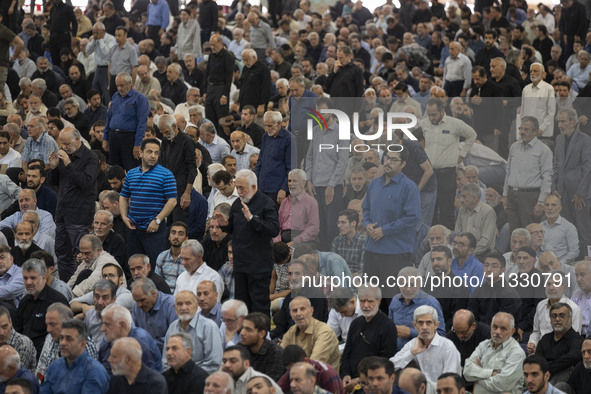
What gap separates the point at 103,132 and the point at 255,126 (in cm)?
207

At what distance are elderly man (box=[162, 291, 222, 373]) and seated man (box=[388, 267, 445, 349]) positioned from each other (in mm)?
1673

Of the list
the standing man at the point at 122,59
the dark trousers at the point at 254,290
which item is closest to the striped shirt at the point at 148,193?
the dark trousers at the point at 254,290

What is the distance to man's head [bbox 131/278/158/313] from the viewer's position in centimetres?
920

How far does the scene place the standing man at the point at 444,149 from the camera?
12500 millimetres

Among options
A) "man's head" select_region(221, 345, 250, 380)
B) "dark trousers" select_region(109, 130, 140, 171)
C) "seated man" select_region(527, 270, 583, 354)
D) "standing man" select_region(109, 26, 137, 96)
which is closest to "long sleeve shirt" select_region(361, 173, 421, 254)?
"seated man" select_region(527, 270, 583, 354)

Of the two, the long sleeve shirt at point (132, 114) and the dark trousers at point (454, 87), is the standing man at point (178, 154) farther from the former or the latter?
the dark trousers at point (454, 87)

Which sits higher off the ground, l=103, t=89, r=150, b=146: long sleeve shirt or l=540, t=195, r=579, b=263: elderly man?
l=103, t=89, r=150, b=146: long sleeve shirt

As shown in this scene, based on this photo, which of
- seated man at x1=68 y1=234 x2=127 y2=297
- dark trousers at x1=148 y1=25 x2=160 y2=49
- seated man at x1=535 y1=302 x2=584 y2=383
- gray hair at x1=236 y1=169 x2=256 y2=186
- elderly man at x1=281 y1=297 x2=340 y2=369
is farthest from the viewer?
dark trousers at x1=148 y1=25 x2=160 y2=49

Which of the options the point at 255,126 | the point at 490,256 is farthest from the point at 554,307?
the point at 255,126

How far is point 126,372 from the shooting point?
773 cm

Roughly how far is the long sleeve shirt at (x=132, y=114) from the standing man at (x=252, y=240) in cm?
367

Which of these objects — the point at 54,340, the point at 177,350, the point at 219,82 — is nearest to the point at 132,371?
the point at 177,350

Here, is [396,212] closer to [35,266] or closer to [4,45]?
[35,266]

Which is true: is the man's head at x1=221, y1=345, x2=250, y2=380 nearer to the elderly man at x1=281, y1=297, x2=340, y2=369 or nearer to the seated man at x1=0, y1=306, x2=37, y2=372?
the elderly man at x1=281, y1=297, x2=340, y2=369
